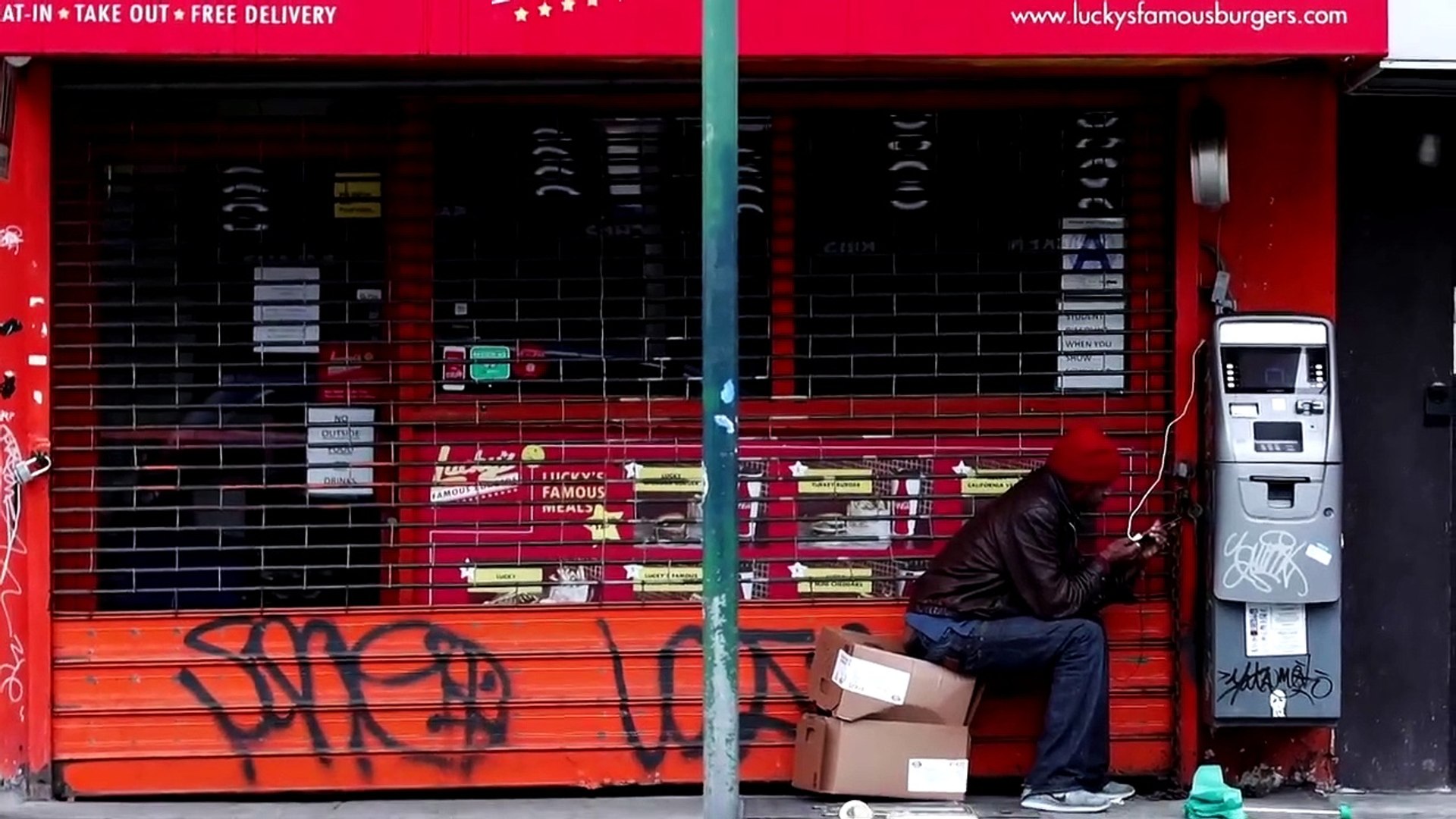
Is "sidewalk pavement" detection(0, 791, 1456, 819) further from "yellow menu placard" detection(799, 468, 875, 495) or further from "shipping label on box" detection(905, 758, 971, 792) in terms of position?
"yellow menu placard" detection(799, 468, 875, 495)

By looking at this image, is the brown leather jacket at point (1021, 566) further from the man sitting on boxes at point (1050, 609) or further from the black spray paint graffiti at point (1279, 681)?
the black spray paint graffiti at point (1279, 681)

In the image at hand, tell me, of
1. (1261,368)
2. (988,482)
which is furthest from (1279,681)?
(988,482)

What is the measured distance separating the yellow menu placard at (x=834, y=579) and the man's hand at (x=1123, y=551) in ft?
3.15

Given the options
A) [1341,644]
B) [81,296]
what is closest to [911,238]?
[1341,644]

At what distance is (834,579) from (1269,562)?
5.56 ft

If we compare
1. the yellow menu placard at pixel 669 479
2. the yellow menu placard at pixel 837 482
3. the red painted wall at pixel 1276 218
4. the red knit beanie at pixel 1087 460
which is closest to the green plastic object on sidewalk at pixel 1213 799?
the red painted wall at pixel 1276 218

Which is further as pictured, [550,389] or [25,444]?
[550,389]

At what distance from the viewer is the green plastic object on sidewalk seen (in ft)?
21.4

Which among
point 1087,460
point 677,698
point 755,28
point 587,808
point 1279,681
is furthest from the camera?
point 677,698

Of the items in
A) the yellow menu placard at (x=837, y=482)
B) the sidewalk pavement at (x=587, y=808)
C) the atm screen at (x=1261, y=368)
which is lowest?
the sidewalk pavement at (x=587, y=808)

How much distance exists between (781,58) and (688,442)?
1.61m

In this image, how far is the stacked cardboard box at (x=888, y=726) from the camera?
6688 mm

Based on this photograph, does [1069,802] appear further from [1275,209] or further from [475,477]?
[475,477]

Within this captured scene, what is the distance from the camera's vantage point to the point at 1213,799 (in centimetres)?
652
